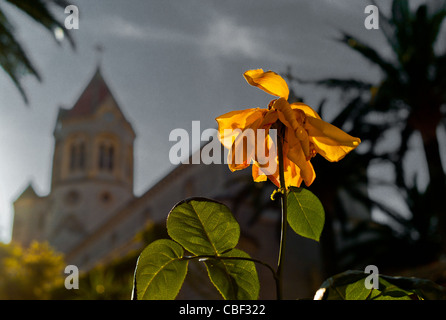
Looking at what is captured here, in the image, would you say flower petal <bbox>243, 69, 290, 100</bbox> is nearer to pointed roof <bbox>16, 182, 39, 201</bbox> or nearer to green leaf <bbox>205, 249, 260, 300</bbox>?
green leaf <bbox>205, 249, 260, 300</bbox>

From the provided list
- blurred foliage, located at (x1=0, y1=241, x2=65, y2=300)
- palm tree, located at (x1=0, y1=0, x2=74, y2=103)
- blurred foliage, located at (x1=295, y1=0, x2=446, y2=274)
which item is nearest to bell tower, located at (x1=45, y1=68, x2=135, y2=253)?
blurred foliage, located at (x1=0, y1=241, x2=65, y2=300)

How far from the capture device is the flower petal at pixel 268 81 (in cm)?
62

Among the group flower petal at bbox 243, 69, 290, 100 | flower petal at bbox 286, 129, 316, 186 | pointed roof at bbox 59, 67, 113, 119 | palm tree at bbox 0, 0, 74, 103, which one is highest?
pointed roof at bbox 59, 67, 113, 119

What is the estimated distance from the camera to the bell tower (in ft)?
137

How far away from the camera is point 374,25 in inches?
57.7

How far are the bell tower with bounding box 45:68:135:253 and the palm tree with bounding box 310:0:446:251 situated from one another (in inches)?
1287

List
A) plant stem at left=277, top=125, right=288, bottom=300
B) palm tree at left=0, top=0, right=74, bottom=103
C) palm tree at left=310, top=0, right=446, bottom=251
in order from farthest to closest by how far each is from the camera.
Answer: palm tree at left=310, top=0, right=446, bottom=251 → palm tree at left=0, top=0, right=74, bottom=103 → plant stem at left=277, top=125, right=288, bottom=300

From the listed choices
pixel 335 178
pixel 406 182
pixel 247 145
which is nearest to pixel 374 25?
pixel 247 145

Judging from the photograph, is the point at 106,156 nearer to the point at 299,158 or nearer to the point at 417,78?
the point at 417,78

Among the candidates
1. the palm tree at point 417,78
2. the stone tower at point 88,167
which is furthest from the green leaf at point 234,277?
the stone tower at point 88,167

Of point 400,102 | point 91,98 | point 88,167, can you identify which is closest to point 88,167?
point 88,167

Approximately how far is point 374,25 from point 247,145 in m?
0.98

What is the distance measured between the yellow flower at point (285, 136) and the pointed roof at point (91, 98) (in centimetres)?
4277
